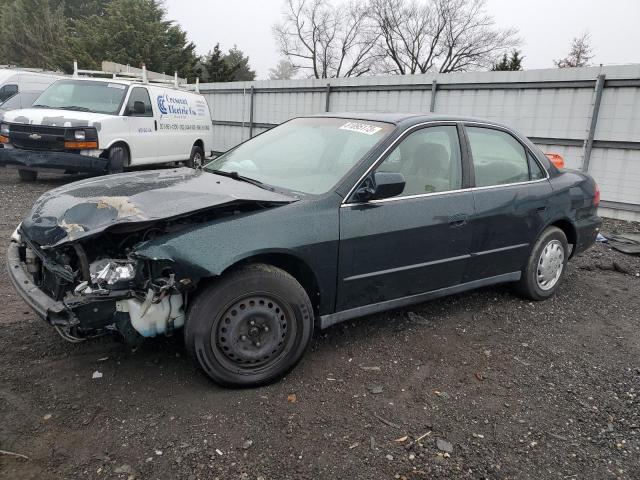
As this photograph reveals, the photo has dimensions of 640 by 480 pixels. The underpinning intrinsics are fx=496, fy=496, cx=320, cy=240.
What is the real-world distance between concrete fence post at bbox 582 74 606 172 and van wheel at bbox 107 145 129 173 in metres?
8.24

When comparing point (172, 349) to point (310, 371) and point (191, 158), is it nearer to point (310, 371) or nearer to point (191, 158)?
point (310, 371)

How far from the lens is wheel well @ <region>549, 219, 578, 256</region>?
4.67 meters

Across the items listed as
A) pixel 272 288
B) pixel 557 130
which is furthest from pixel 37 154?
pixel 557 130

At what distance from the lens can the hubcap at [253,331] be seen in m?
2.81

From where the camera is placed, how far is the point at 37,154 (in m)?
8.27

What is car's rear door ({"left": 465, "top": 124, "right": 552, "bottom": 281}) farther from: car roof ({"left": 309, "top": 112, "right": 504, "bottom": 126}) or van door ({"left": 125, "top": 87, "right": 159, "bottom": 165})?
van door ({"left": 125, "top": 87, "right": 159, "bottom": 165})

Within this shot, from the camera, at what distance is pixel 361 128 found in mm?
3701

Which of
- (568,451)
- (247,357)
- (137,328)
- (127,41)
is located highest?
(127,41)

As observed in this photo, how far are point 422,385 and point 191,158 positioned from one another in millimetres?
9761

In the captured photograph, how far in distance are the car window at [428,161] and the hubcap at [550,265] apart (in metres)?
1.37

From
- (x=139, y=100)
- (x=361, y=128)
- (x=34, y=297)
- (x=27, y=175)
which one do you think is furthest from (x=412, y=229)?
(x=27, y=175)

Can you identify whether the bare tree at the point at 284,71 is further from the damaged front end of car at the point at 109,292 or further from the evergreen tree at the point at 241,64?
the damaged front end of car at the point at 109,292

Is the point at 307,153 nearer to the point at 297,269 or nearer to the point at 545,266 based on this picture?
the point at 297,269

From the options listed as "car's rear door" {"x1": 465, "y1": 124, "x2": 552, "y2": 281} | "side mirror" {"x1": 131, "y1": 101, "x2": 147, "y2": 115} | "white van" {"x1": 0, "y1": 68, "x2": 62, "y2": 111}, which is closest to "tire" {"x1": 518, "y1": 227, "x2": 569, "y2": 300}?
"car's rear door" {"x1": 465, "y1": 124, "x2": 552, "y2": 281}
